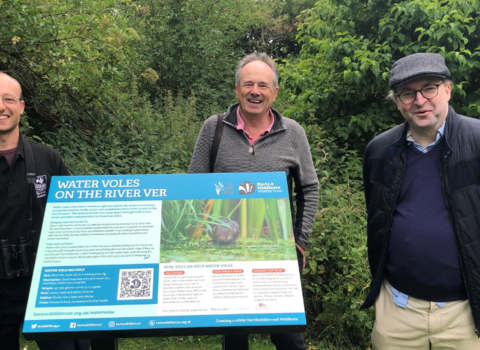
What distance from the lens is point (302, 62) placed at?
632 centimetres

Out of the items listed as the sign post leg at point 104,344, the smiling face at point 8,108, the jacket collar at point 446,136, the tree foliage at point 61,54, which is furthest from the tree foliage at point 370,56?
the sign post leg at point 104,344

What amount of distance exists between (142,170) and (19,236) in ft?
9.90

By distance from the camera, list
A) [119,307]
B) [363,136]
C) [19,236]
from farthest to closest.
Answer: [363,136], [19,236], [119,307]

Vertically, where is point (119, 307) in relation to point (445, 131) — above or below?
below

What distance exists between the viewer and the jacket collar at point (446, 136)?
2167 millimetres

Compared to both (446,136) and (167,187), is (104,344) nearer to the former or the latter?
(167,187)

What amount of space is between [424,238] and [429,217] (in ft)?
0.42

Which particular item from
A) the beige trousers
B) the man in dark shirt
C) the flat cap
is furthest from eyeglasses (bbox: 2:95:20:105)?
the beige trousers

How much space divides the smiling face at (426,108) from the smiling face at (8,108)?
99.6 inches

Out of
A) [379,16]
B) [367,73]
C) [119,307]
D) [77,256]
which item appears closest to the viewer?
[119,307]

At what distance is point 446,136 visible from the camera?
7.15 ft

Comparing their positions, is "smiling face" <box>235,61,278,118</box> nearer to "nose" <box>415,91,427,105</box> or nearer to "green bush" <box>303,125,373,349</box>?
"nose" <box>415,91,427,105</box>

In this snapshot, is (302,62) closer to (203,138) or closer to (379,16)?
(379,16)

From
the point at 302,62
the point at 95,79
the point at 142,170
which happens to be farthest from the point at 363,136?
the point at 95,79
